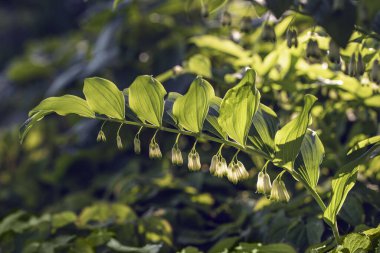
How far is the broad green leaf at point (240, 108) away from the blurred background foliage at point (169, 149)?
189 millimetres

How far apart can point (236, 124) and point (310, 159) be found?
0.18 metres

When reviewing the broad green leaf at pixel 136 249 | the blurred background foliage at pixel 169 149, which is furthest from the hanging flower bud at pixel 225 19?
the broad green leaf at pixel 136 249

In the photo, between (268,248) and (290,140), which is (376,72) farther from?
(268,248)

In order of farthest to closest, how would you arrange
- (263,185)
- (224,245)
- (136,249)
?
(224,245) → (136,249) → (263,185)

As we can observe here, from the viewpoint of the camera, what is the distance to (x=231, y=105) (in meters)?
1.44

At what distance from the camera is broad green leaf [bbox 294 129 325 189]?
1.48 m

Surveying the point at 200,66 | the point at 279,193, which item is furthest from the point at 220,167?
the point at 200,66

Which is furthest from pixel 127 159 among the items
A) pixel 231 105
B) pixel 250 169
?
pixel 231 105

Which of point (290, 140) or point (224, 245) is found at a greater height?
point (290, 140)

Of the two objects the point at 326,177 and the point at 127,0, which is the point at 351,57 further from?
the point at 127,0

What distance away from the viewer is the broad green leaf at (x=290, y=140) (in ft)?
4.71

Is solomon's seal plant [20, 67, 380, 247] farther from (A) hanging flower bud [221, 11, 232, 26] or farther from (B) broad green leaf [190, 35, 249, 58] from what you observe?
(B) broad green leaf [190, 35, 249, 58]

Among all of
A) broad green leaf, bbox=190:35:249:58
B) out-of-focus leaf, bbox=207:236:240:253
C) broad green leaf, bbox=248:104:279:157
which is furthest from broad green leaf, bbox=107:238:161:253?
broad green leaf, bbox=190:35:249:58

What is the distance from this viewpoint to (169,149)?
2.49 m
